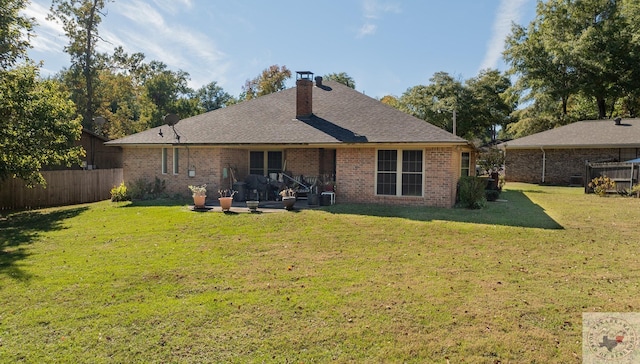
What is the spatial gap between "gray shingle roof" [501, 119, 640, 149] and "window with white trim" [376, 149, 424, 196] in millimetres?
17099

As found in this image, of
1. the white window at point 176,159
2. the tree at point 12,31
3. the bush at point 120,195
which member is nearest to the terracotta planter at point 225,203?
the white window at point 176,159

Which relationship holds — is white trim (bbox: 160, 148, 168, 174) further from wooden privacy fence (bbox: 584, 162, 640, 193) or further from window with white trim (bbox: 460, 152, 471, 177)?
wooden privacy fence (bbox: 584, 162, 640, 193)

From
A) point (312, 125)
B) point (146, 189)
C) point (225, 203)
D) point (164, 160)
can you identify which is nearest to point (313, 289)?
point (225, 203)

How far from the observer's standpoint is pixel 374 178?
44.3ft

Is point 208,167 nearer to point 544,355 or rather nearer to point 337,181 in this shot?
point 337,181

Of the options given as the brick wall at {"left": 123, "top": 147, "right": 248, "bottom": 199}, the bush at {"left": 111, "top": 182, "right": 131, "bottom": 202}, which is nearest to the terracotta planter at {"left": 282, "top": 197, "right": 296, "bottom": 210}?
the brick wall at {"left": 123, "top": 147, "right": 248, "bottom": 199}

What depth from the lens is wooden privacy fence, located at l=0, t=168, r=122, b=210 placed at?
1543 cm

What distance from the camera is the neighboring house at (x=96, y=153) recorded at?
22.5 m

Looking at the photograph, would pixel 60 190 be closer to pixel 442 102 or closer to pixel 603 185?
pixel 603 185

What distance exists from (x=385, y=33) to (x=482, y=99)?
59.4ft

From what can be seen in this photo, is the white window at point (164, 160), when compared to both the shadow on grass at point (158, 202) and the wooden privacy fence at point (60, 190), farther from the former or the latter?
the wooden privacy fence at point (60, 190)

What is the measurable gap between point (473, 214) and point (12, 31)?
58.8 ft

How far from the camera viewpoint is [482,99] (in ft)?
114

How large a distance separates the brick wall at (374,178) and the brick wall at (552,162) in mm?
15960
